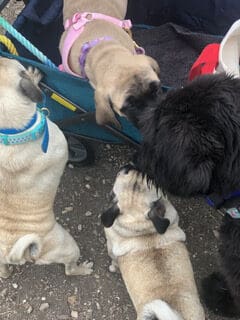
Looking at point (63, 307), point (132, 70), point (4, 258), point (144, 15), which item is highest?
point (132, 70)

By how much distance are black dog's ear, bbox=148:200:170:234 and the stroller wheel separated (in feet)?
2.77

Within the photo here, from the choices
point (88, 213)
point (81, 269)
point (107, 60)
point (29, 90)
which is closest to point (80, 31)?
point (107, 60)

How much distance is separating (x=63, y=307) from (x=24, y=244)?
66 cm

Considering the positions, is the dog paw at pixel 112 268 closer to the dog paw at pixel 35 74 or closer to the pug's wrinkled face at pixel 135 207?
the pug's wrinkled face at pixel 135 207

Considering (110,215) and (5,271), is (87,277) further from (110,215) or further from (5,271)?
(110,215)

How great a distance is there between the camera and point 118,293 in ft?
9.14

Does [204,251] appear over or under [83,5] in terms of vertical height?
under

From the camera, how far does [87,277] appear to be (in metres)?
2.85

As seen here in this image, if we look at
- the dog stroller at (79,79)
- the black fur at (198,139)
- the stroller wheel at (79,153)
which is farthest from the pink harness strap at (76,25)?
the black fur at (198,139)

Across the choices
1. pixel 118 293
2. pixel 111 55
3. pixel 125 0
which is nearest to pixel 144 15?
pixel 125 0

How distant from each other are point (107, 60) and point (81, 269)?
1208mm

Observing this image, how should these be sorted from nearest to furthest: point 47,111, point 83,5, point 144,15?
1. point 47,111
2. point 83,5
3. point 144,15

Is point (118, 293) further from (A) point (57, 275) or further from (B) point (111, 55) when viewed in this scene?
(B) point (111, 55)

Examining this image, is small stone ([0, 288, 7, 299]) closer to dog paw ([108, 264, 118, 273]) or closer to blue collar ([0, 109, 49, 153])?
dog paw ([108, 264, 118, 273])
